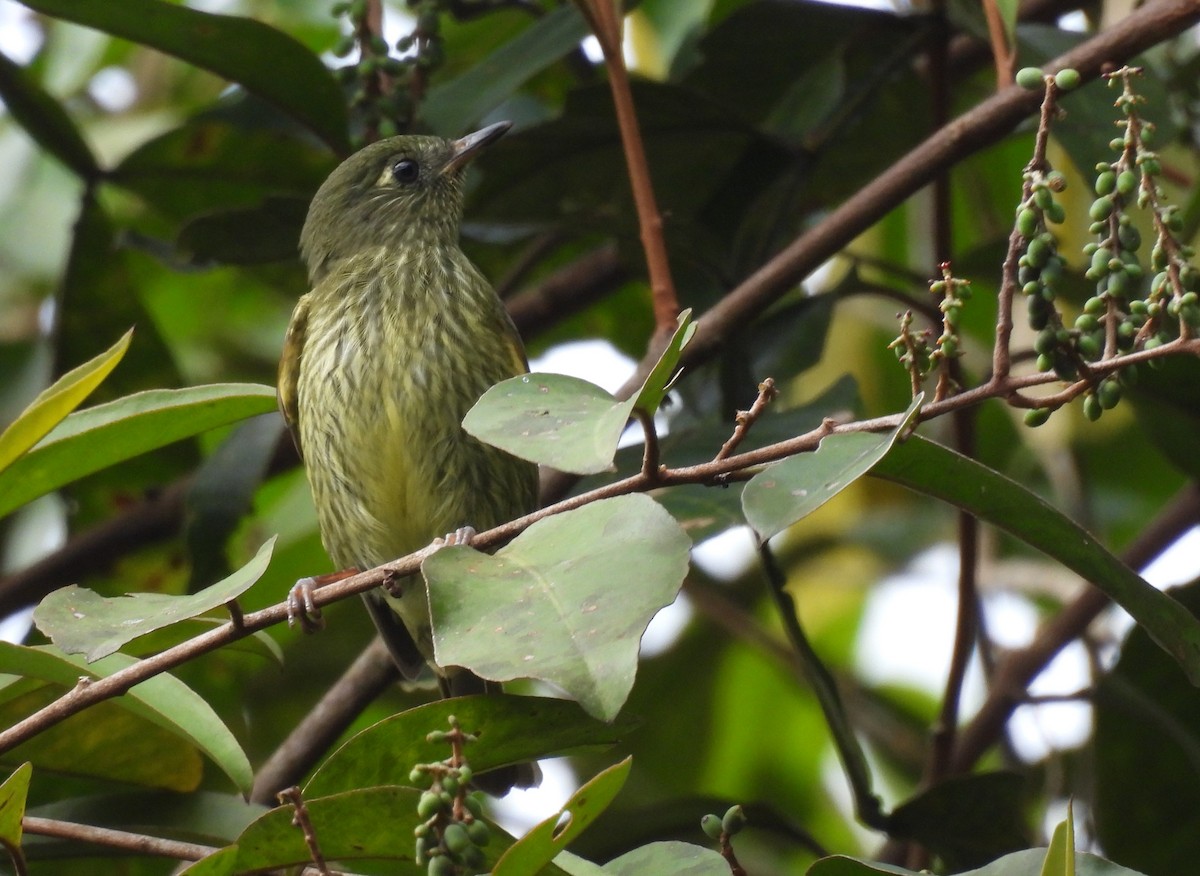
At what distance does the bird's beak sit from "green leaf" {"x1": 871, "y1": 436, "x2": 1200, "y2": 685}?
69.3 inches

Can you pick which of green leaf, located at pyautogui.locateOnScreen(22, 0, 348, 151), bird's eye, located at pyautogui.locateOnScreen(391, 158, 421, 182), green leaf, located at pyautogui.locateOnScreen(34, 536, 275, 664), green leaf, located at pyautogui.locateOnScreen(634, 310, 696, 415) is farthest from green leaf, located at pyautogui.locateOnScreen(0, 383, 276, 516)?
bird's eye, located at pyautogui.locateOnScreen(391, 158, 421, 182)

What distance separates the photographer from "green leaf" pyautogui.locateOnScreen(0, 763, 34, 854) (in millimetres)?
1748

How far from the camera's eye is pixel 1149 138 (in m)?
1.81

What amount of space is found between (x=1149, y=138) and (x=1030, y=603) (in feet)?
9.93

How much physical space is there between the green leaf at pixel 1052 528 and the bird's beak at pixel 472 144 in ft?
5.77

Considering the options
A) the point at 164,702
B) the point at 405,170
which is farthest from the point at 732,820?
the point at 405,170

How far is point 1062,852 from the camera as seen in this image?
1.48 metres

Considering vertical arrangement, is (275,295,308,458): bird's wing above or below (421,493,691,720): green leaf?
above

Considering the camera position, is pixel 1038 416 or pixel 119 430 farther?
pixel 119 430

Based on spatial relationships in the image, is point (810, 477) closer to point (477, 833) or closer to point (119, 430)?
point (477, 833)

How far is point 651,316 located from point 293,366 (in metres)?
1.18

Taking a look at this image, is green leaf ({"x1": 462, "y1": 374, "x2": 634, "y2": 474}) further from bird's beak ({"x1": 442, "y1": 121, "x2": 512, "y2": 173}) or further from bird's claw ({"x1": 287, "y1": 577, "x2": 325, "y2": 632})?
bird's beak ({"x1": 442, "y1": 121, "x2": 512, "y2": 173})

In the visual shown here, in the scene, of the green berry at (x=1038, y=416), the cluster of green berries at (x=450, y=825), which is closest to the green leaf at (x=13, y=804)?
the cluster of green berries at (x=450, y=825)

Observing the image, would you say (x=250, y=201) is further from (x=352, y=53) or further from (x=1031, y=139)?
(x=1031, y=139)
